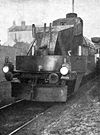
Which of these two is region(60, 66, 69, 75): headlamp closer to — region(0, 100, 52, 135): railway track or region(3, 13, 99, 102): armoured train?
region(3, 13, 99, 102): armoured train

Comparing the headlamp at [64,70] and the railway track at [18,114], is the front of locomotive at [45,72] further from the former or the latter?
the railway track at [18,114]

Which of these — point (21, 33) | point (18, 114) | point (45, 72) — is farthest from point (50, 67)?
point (21, 33)

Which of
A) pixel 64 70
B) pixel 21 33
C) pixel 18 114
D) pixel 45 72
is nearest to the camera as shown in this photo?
pixel 18 114

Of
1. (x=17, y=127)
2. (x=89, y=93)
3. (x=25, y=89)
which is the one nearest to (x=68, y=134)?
(x=17, y=127)

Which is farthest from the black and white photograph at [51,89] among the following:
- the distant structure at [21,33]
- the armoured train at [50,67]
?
the distant structure at [21,33]

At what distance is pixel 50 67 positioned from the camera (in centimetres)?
822

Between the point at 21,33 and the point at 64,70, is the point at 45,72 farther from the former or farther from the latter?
the point at 21,33

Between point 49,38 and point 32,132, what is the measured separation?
418 cm

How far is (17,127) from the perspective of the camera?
6.02 m

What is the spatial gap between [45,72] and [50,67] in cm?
25

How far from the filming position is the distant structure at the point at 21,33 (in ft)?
178

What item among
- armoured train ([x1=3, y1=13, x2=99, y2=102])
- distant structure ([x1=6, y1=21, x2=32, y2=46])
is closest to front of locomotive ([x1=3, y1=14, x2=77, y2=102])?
armoured train ([x1=3, y1=13, x2=99, y2=102])

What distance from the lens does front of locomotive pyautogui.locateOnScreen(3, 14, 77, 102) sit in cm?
774

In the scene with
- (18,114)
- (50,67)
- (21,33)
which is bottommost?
(18,114)
